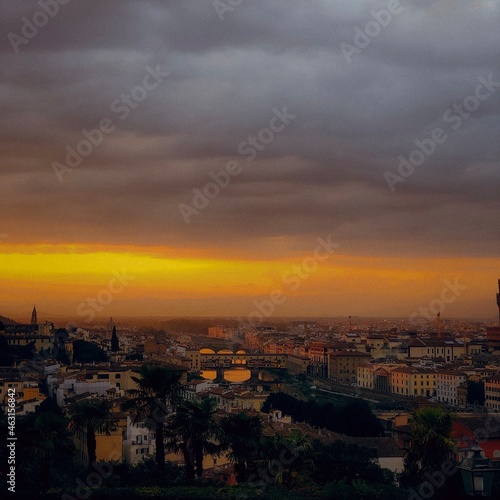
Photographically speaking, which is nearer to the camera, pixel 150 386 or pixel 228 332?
pixel 150 386

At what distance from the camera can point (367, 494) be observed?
422 inches

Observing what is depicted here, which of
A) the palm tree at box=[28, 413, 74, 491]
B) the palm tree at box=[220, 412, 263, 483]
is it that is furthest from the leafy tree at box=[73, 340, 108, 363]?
the palm tree at box=[220, 412, 263, 483]

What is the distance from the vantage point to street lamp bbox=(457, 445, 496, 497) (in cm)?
604

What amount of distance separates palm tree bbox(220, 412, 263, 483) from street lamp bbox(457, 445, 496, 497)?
7.12 m

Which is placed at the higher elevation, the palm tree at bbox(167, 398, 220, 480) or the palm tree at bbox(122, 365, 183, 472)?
the palm tree at bbox(122, 365, 183, 472)

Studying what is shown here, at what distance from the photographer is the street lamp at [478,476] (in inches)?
238

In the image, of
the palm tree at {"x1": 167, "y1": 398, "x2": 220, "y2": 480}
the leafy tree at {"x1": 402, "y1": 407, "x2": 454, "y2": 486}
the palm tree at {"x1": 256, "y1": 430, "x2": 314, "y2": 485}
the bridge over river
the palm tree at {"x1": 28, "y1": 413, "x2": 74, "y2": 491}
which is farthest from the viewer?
the bridge over river

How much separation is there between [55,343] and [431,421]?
48.1 metres

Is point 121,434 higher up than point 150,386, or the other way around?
point 150,386

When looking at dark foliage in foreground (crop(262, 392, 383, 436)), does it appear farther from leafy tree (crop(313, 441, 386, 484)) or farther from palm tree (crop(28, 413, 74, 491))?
palm tree (crop(28, 413, 74, 491))

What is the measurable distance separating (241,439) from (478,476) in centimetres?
734

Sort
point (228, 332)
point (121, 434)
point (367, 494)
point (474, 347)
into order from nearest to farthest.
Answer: point (367, 494)
point (121, 434)
point (474, 347)
point (228, 332)

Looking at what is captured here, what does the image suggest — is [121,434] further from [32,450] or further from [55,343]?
[55,343]

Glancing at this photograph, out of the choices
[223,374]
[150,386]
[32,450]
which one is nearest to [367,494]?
[150,386]
